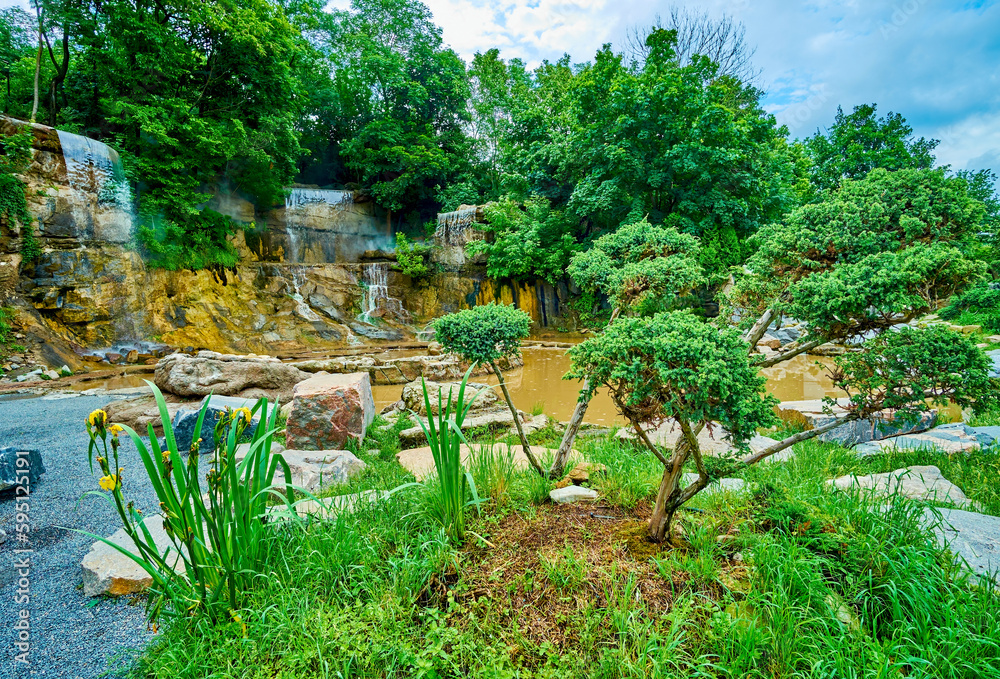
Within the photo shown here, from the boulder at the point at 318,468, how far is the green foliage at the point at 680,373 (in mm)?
2296

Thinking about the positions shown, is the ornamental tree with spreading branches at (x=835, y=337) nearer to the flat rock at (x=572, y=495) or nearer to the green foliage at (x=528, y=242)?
the flat rock at (x=572, y=495)

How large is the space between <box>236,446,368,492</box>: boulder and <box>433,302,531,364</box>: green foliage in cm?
137

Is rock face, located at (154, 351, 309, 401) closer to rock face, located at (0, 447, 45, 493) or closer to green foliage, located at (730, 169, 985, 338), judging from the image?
rock face, located at (0, 447, 45, 493)

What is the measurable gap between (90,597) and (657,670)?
8.00 feet

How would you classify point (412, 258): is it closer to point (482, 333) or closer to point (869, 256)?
point (482, 333)

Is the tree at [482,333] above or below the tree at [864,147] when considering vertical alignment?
below

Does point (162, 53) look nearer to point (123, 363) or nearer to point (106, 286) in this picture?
point (106, 286)

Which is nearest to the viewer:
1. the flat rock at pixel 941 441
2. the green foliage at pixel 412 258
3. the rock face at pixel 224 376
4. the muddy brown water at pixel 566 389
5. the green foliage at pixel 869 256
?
the green foliage at pixel 869 256

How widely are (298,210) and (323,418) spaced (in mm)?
13722

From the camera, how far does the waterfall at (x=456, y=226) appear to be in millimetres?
15008

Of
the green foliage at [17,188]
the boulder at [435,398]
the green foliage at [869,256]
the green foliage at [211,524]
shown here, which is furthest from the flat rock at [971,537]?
the green foliage at [17,188]

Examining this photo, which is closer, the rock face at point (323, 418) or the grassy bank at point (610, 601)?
the grassy bank at point (610, 601)

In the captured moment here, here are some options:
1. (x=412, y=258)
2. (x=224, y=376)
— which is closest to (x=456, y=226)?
(x=412, y=258)

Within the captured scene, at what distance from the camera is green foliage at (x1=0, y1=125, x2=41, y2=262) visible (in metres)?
8.17
